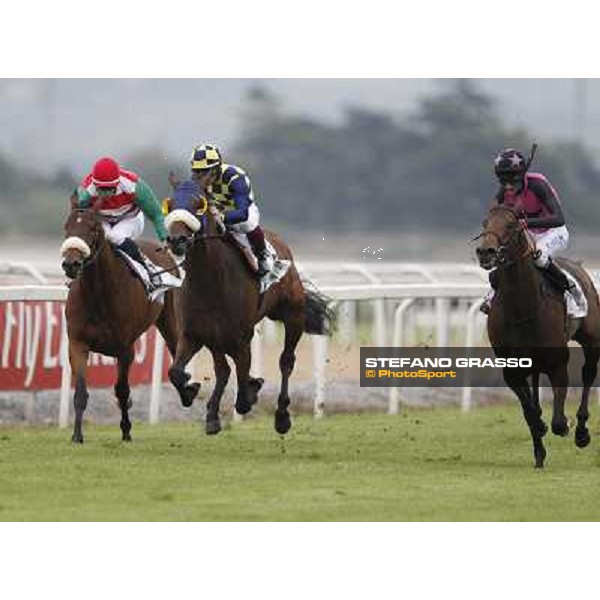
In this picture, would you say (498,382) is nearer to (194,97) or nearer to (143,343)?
(143,343)

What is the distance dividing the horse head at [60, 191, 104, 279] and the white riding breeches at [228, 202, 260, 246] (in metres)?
0.76

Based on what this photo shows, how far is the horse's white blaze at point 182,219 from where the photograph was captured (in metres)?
9.45

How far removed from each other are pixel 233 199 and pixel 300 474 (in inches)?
84.8

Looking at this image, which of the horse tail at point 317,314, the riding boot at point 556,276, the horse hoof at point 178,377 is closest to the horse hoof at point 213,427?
the horse hoof at point 178,377

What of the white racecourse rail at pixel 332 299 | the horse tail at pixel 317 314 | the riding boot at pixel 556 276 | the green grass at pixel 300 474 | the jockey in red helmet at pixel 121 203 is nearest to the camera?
the green grass at pixel 300 474

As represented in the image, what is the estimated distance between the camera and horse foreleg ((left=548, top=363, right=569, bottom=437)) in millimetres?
9656

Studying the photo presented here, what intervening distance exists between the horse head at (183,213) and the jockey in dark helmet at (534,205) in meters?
1.53

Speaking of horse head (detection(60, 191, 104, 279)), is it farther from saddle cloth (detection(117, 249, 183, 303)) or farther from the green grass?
the green grass

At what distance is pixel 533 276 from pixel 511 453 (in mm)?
1144

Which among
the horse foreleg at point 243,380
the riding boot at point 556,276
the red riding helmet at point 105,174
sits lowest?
the horse foreleg at point 243,380

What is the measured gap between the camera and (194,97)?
41531mm

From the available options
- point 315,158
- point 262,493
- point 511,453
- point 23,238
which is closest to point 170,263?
point 511,453

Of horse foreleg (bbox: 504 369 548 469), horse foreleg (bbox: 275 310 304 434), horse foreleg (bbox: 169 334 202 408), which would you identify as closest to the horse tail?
horse foreleg (bbox: 275 310 304 434)

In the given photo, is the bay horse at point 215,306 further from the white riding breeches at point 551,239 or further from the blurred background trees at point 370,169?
the blurred background trees at point 370,169
